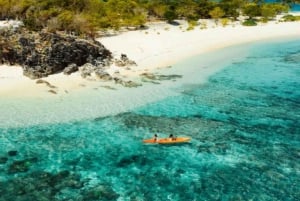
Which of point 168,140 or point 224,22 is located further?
point 224,22

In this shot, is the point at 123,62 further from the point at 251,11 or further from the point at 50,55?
the point at 251,11

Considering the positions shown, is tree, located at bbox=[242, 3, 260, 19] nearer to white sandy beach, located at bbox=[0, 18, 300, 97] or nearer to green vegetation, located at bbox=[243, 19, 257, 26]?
white sandy beach, located at bbox=[0, 18, 300, 97]

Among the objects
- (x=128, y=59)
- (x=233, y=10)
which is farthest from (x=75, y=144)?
(x=233, y=10)

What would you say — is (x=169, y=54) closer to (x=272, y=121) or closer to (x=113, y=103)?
(x=113, y=103)

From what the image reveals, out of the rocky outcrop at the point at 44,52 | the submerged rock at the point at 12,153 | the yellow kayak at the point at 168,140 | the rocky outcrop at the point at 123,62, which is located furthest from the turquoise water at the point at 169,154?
the rocky outcrop at the point at 44,52

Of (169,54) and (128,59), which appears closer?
(128,59)

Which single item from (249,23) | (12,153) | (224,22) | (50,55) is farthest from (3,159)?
(249,23)
